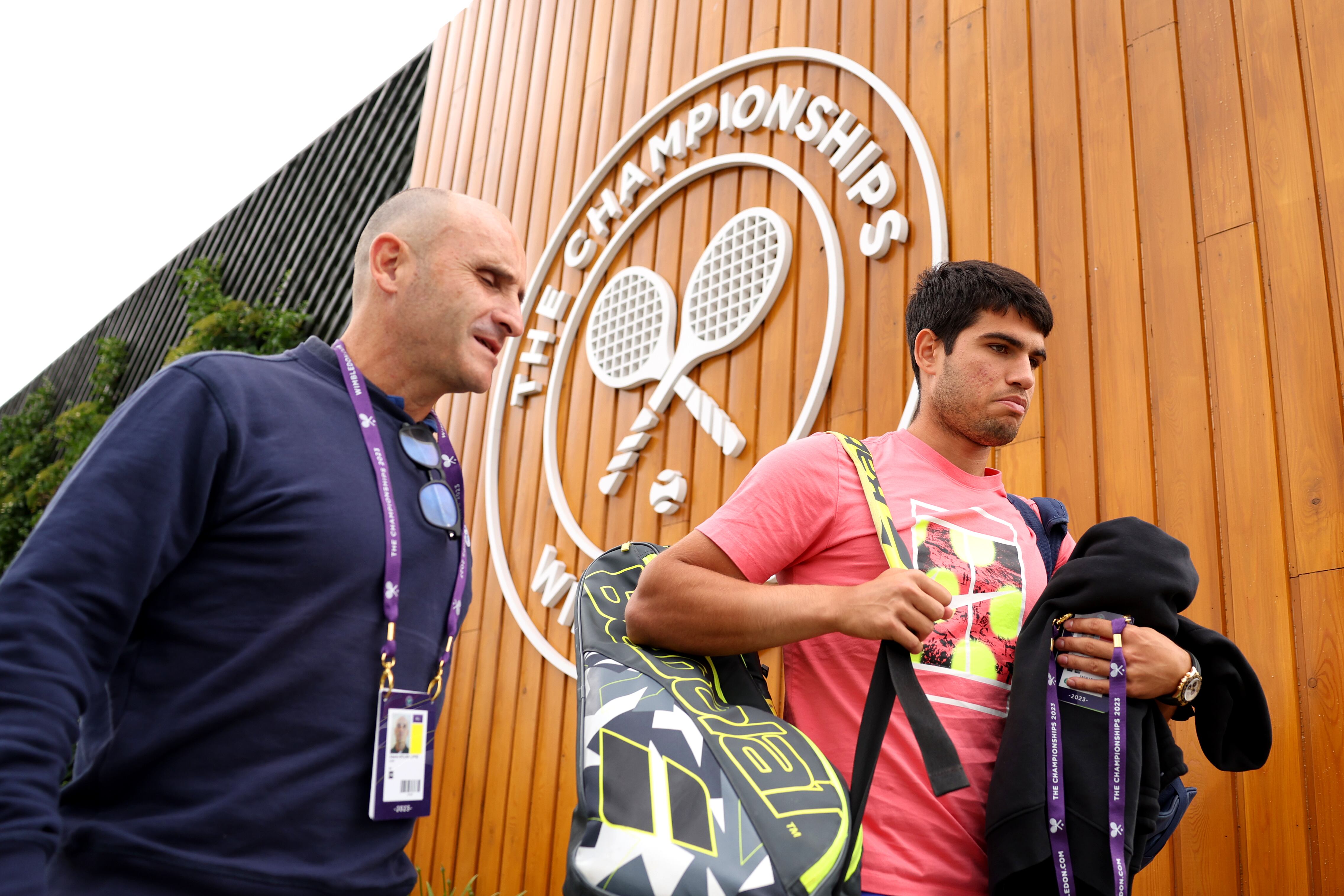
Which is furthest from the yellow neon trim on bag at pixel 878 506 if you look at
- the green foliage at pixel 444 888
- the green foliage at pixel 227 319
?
the green foliage at pixel 227 319

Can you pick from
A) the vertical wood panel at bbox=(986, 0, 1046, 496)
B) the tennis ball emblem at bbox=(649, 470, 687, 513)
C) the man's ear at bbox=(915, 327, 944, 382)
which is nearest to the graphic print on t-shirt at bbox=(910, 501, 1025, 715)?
the man's ear at bbox=(915, 327, 944, 382)

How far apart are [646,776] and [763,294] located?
1.80 m

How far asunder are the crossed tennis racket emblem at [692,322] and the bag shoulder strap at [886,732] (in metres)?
1.48

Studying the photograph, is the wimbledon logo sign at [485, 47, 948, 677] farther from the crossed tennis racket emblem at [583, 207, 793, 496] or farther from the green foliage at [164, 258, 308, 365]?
the green foliage at [164, 258, 308, 365]

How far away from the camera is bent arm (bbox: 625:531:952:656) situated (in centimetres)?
95

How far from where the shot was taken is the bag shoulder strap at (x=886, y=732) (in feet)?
2.85

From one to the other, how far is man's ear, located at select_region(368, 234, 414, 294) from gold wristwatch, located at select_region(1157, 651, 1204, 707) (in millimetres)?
1032

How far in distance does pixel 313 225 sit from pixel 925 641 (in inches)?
189

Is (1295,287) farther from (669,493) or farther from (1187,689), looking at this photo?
(669,493)

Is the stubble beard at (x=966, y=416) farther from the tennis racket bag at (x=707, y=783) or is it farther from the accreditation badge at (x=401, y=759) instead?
the accreditation badge at (x=401, y=759)

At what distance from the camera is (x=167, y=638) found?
839 mm

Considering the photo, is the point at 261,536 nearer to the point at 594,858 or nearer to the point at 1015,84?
the point at 594,858

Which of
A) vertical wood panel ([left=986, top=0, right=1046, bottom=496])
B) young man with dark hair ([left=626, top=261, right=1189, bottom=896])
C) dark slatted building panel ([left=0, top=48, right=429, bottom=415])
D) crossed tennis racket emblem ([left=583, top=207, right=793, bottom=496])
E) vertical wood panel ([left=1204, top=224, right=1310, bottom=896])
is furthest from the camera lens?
dark slatted building panel ([left=0, top=48, right=429, bottom=415])

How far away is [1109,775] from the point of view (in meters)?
0.97
